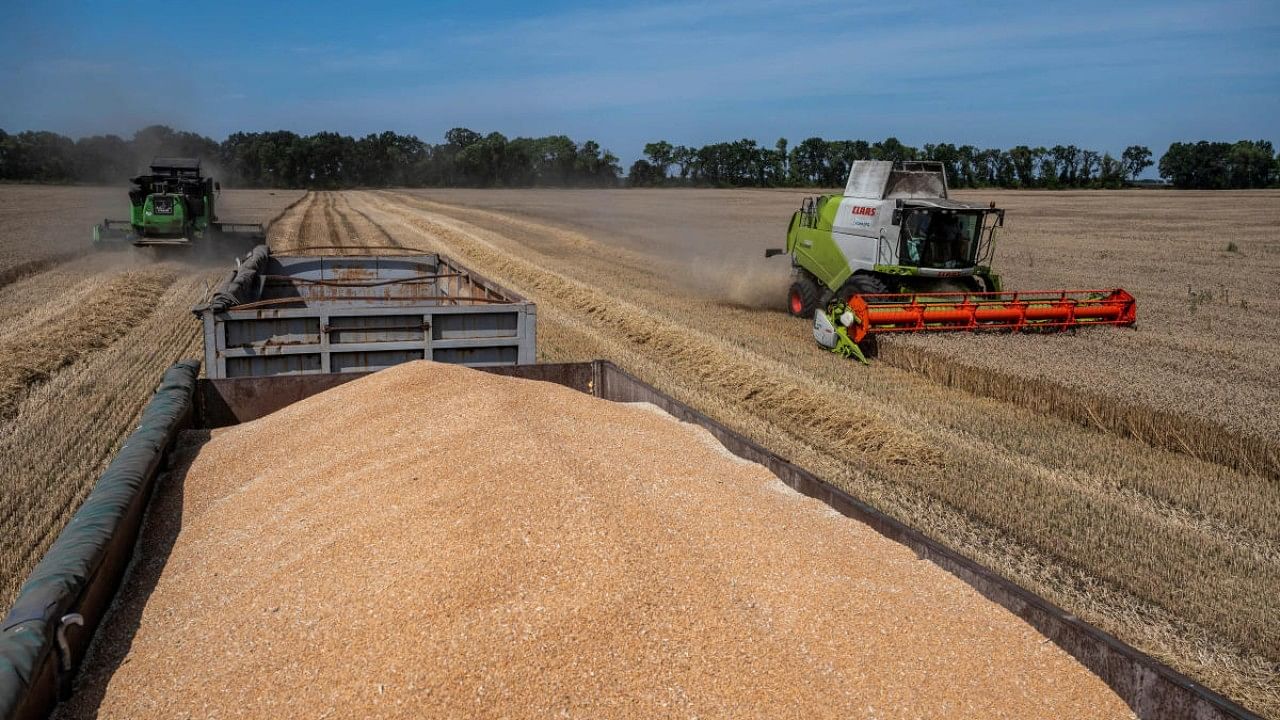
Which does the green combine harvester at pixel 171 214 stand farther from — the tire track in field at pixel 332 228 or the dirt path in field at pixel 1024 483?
the dirt path in field at pixel 1024 483

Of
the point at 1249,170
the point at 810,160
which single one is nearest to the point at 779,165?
the point at 810,160

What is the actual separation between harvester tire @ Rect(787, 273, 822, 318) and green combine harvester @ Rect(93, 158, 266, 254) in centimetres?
1216

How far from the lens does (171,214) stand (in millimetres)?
17953

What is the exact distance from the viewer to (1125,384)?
25.9ft

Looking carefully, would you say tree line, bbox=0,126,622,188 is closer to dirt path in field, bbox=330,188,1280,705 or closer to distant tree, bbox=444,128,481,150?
distant tree, bbox=444,128,481,150

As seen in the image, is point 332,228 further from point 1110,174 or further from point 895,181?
point 1110,174

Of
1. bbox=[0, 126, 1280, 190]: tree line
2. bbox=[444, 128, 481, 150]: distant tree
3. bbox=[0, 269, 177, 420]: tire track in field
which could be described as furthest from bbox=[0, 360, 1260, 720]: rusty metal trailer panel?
bbox=[444, 128, 481, 150]: distant tree

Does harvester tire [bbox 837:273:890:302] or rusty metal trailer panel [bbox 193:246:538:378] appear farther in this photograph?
harvester tire [bbox 837:273:890:302]

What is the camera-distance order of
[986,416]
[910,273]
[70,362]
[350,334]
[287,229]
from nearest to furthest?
[350,334] → [986,416] → [70,362] → [910,273] → [287,229]

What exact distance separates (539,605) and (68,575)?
1.41 meters

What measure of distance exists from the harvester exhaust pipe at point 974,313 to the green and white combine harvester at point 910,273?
0.01 metres

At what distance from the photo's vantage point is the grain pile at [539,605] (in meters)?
2.65

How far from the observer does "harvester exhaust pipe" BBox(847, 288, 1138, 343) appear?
10.2 meters

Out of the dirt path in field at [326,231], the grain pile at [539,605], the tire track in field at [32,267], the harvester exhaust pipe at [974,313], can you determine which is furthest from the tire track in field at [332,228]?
the grain pile at [539,605]
